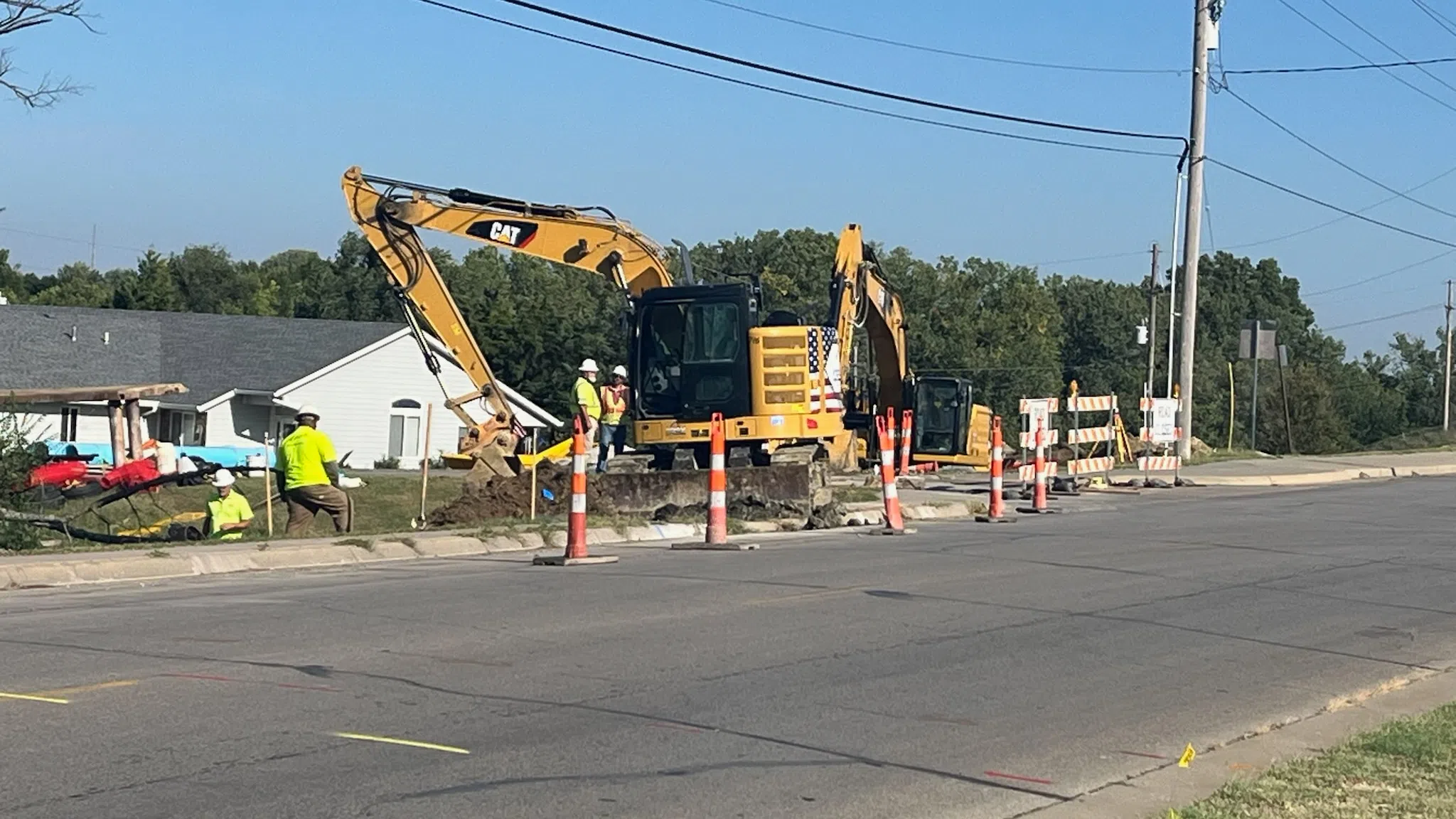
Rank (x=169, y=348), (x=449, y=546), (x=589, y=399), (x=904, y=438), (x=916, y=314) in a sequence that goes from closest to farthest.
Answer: (x=449, y=546)
(x=589, y=399)
(x=904, y=438)
(x=169, y=348)
(x=916, y=314)

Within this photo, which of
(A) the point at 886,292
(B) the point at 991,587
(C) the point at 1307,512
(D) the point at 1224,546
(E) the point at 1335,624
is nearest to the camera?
(E) the point at 1335,624

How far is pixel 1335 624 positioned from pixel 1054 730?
16.5 feet

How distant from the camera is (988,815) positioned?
676 centimetres

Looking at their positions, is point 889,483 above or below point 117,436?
below

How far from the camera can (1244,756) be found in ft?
26.1

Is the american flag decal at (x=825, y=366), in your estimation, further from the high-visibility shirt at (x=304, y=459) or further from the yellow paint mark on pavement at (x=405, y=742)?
the yellow paint mark on pavement at (x=405, y=742)

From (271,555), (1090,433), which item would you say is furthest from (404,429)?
(271,555)

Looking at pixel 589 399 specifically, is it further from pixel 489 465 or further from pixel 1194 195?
pixel 1194 195

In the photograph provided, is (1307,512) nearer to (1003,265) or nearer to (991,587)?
(991,587)

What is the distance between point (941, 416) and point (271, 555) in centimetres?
2843

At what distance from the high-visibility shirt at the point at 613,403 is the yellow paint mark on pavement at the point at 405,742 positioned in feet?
55.6

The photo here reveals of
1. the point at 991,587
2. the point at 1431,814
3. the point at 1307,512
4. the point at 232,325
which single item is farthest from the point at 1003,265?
the point at 1431,814

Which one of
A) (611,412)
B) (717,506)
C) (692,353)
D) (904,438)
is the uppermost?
(692,353)

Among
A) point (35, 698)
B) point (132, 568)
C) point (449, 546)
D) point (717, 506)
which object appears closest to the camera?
point (35, 698)
